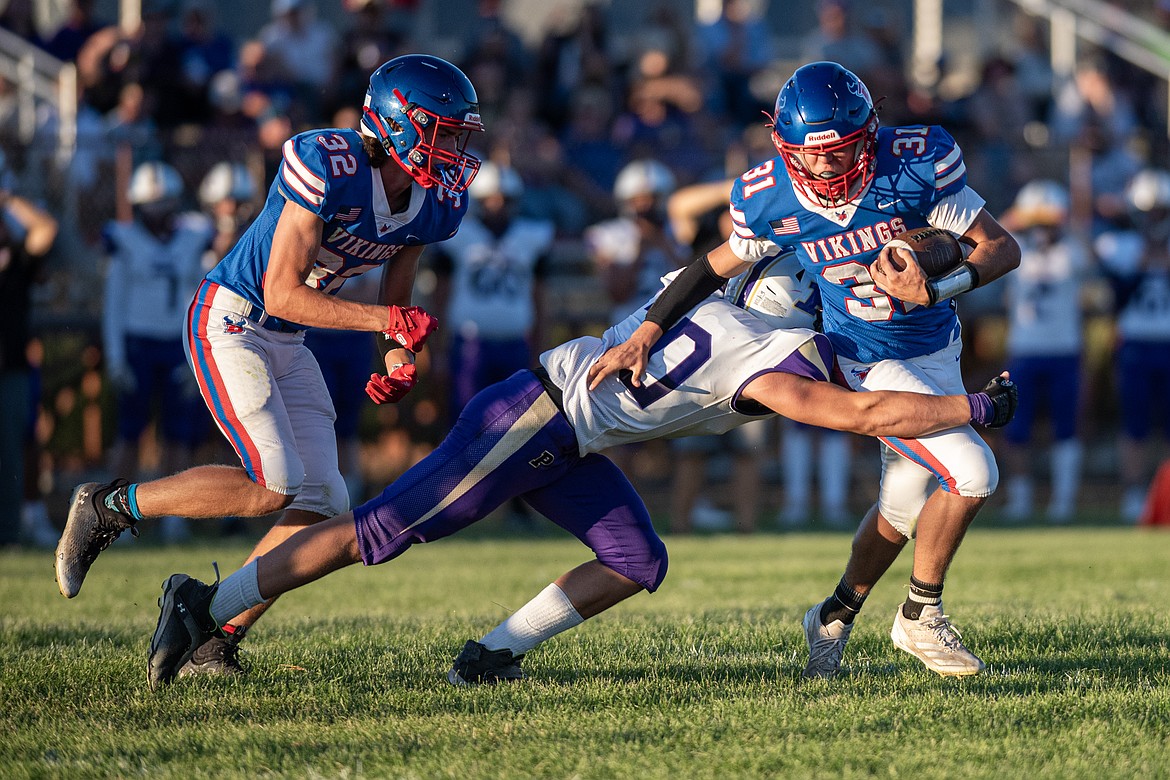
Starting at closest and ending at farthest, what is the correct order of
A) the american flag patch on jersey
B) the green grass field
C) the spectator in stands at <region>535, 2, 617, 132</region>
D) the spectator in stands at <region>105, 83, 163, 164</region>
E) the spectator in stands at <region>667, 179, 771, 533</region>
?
the green grass field, the american flag patch on jersey, the spectator in stands at <region>667, 179, 771, 533</region>, the spectator in stands at <region>105, 83, 163, 164</region>, the spectator in stands at <region>535, 2, 617, 132</region>

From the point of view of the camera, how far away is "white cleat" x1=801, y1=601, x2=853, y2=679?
4477mm

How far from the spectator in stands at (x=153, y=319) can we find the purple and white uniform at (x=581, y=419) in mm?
6268

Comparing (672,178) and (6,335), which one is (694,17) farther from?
(6,335)

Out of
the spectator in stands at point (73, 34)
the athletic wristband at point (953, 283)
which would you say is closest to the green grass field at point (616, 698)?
the athletic wristband at point (953, 283)

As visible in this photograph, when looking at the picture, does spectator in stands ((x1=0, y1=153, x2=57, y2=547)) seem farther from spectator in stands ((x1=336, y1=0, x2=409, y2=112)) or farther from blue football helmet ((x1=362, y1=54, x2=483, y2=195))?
blue football helmet ((x1=362, y1=54, x2=483, y2=195))

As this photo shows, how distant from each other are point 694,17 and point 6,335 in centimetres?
844

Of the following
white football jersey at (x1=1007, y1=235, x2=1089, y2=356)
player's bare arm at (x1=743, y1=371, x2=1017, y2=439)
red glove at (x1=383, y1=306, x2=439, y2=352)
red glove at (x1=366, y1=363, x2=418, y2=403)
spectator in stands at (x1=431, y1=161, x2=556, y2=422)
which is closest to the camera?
player's bare arm at (x1=743, y1=371, x2=1017, y2=439)

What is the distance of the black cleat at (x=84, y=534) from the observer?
4.65 metres

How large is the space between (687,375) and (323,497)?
4.68 feet

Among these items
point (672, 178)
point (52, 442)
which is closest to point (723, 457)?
point (672, 178)

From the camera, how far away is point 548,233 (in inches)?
426

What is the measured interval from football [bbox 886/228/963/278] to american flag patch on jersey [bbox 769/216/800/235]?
→ 361 mm

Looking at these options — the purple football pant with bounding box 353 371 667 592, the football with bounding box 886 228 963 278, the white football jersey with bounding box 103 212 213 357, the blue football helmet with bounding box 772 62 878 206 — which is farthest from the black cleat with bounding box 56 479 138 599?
the white football jersey with bounding box 103 212 213 357

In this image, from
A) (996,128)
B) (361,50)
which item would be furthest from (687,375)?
(996,128)
